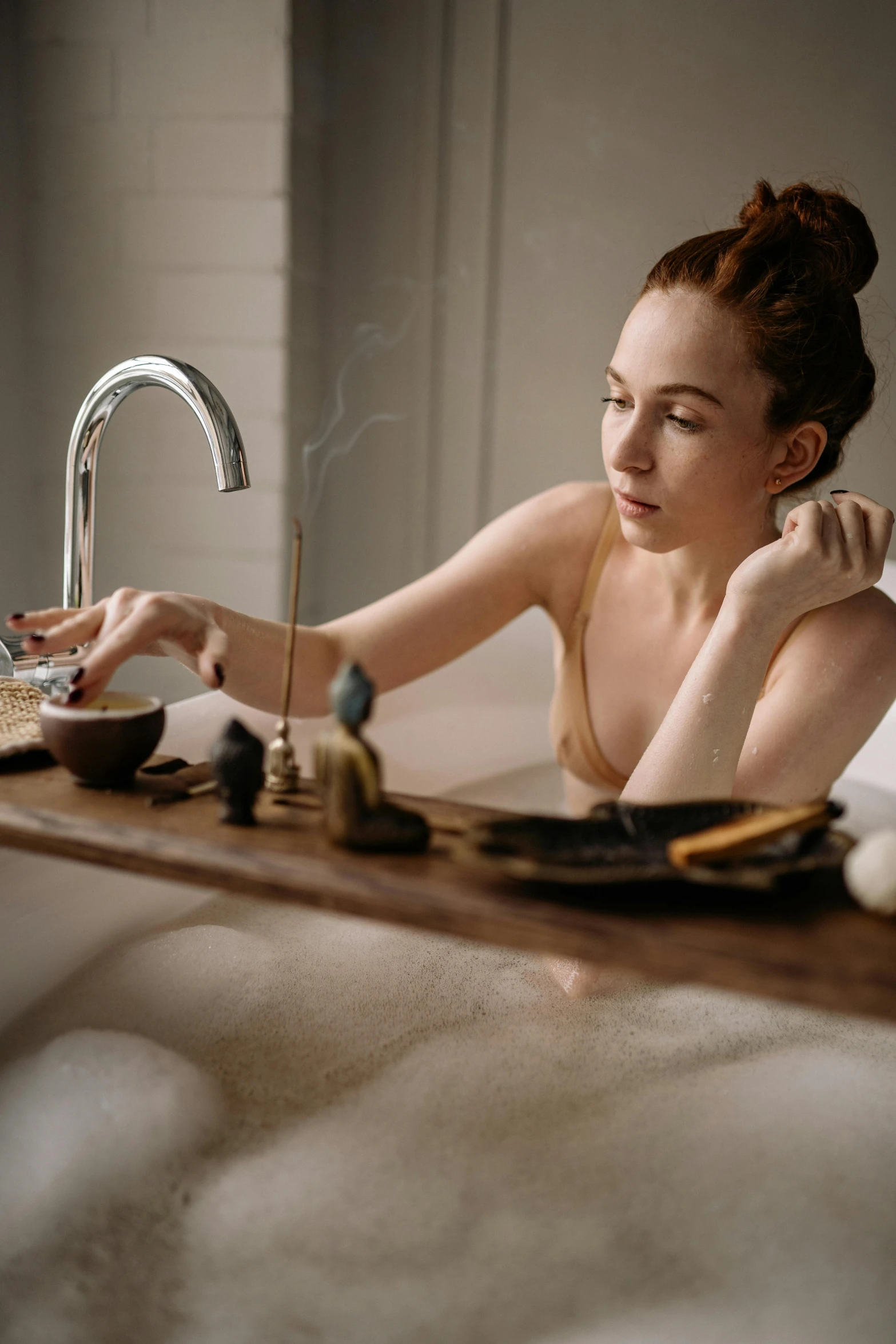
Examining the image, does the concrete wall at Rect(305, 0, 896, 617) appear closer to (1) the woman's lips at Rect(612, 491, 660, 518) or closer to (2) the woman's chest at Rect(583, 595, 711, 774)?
(2) the woman's chest at Rect(583, 595, 711, 774)

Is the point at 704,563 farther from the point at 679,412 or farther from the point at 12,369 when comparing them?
the point at 12,369

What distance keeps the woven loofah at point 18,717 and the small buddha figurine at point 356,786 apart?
0.29 meters

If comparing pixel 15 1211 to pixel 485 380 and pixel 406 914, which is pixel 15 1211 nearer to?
pixel 406 914

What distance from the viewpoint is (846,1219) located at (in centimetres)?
97

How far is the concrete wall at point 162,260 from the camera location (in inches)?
95.8

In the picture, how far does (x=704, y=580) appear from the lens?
59.6 inches

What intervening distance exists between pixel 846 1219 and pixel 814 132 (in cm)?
218

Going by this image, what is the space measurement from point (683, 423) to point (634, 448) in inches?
2.5

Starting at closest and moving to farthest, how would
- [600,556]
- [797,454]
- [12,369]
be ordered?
[797,454]
[600,556]
[12,369]

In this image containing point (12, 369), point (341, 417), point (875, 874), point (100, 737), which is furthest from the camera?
point (341, 417)

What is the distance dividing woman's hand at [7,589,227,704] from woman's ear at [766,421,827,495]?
70cm

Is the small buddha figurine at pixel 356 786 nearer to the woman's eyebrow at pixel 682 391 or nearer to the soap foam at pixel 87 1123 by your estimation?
the soap foam at pixel 87 1123

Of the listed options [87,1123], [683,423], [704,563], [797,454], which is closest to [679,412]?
[683,423]

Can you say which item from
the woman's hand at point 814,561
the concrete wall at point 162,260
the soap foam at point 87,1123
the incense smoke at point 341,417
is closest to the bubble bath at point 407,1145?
the soap foam at point 87,1123
